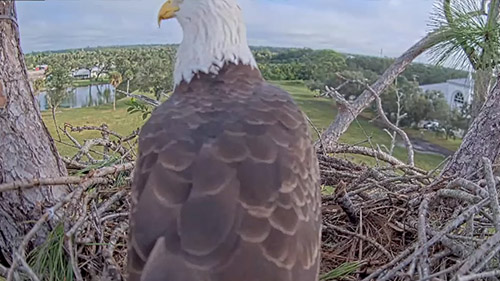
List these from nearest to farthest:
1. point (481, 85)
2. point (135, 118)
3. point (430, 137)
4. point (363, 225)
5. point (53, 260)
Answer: point (53, 260) < point (363, 225) < point (481, 85) < point (135, 118) < point (430, 137)

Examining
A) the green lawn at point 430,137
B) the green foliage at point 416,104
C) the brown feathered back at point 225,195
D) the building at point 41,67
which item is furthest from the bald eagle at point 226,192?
the green foliage at point 416,104

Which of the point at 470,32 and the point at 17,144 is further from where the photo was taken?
the point at 470,32

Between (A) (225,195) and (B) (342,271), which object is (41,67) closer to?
(A) (225,195)

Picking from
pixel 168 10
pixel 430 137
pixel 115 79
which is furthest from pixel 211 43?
pixel 430 137

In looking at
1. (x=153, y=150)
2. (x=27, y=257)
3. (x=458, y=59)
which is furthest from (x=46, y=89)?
(x=458, y=59)

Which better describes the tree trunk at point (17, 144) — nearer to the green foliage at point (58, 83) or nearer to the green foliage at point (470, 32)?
the green foliage at point (58, 83)

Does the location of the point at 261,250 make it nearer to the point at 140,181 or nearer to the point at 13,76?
the point at 140,181

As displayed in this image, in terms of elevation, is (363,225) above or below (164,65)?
below
